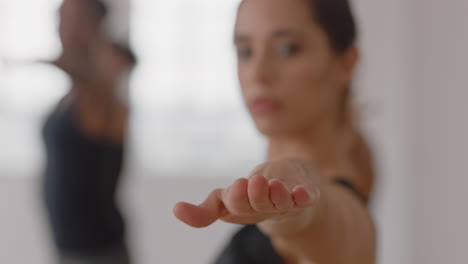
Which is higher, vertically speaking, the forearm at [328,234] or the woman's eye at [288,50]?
the woman's eye at [288,50]

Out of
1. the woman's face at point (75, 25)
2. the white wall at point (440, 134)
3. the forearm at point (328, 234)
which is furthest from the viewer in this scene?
Result: the woman's face at point (75, 25)

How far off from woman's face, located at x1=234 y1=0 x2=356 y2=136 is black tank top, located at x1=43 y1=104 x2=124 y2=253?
61 centimetres

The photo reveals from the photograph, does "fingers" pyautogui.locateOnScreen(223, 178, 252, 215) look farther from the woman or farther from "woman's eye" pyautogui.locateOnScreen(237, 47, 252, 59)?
"woman's eye" pyautogui.locateOnScreen(237, 47, 252, 59)

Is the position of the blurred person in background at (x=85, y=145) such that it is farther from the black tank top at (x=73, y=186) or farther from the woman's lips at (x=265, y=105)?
the woman's lips at (x=265, y=105)

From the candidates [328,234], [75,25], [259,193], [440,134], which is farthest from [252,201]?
[440,134]

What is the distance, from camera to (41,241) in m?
2.17

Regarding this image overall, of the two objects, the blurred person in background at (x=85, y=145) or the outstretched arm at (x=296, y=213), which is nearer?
the outstretched arm at (x=296, y=213)

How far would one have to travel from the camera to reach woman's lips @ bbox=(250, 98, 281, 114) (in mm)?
Result: 526

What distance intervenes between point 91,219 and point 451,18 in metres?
0.72

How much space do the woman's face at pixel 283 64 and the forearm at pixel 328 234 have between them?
0.29ft

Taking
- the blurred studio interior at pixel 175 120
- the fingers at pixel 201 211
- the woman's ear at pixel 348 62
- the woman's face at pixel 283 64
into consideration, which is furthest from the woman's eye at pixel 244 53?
the blurred studio interior at pixel 175 120

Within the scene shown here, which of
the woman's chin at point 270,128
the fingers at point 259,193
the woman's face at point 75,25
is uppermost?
the fingers at point 259,193

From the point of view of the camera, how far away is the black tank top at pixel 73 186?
3.52ft

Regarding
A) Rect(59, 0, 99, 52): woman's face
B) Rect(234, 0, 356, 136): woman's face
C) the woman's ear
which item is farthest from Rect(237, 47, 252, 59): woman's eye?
Rect(59, 0, 99, 52): woman's face
